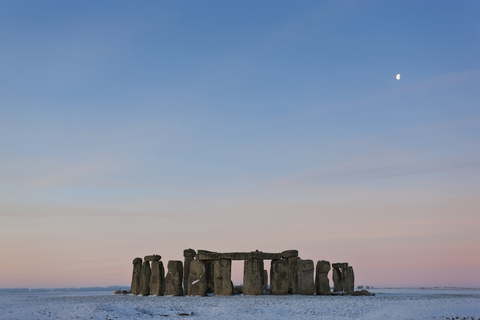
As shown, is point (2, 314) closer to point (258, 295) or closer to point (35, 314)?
point (35, 314)

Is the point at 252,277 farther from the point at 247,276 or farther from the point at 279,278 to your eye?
the point at 279,278

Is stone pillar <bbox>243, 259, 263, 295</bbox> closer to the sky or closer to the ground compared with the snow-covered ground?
closer to the sky

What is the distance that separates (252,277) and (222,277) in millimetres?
1816

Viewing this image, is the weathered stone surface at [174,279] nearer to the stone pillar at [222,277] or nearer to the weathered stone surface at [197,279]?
the weathered stone surface at [197,279]

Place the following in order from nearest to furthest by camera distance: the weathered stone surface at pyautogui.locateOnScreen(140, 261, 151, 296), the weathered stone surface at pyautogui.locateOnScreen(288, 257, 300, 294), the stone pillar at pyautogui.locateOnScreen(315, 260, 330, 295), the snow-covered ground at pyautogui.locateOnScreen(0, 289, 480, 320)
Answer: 1. the snow-covered ground at pyautogui.locateOnScreen(0, 289, 480, 320)
2. the stone pillar at pyautogui.locateOnScreen(315, 260, 330, 295)
3. the weathered stone surface at pyautogui.locateOnScreen(288, 257, 300, 294)
4. the weathered stone surface at pyautogui.locateOnScreen(140, 261, 151, 296)

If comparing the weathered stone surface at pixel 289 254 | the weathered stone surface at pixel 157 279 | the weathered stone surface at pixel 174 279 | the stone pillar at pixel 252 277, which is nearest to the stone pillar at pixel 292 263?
the weathered stone surface at pixel 289 254

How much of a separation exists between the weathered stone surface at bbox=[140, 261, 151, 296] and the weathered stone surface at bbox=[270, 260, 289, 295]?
331 inches

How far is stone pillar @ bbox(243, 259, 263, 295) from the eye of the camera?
3069 centimetres

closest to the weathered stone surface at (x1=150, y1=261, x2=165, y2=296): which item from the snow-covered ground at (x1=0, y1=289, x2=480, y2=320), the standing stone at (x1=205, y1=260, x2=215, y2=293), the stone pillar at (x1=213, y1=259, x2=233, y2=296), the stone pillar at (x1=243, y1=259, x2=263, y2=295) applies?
the standing stone at (x1=205, y1=260, x2=215, y2=293)

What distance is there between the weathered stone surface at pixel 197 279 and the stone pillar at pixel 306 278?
19.1ft

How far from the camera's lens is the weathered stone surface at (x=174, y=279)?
32.2 metres

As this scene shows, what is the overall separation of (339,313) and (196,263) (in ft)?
40.8

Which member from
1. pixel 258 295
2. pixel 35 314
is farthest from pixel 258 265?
pixel 35 314

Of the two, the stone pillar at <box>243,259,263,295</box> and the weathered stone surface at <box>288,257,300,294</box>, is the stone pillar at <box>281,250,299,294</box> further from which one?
the stone pillar at <box>243,259,263,295</box>
